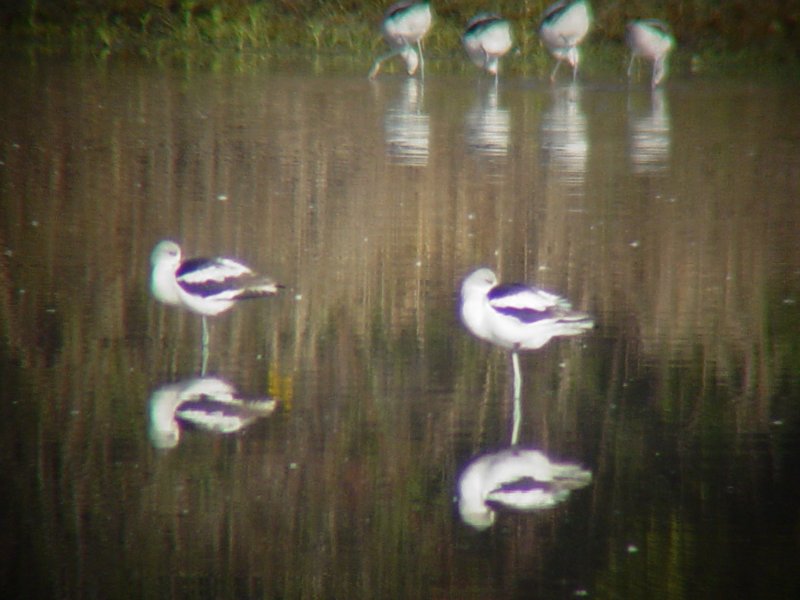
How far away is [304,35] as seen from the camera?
28047mm

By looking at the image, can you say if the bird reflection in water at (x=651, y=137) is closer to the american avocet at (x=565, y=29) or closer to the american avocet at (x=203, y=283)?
the american avocet at (x=565, y=29)

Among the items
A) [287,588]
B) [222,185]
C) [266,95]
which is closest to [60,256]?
[222,185]

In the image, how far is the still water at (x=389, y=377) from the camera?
5.24 m

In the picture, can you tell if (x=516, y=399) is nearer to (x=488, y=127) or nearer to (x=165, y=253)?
Result: (x=165, y=253)

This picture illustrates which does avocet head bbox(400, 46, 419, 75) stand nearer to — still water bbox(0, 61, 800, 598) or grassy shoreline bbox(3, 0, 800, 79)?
grassy shoreline bbox(3, 0, 800, 79)

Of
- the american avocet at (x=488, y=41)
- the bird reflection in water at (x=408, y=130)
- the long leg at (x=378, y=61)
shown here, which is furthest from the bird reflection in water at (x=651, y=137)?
the long leg at (x=378, y=61)

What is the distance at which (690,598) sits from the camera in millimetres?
4953

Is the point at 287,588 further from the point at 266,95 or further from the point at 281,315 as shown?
the point at 266,95

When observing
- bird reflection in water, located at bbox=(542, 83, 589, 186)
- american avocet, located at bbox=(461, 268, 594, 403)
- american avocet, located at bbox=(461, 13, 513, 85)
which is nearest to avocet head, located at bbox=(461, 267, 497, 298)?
american avocet, located at bbox=(461, 268, 594, 403)

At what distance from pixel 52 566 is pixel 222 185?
7.97 metres

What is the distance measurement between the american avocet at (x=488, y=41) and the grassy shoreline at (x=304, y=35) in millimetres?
2149

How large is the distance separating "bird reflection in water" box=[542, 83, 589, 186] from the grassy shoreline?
624cm

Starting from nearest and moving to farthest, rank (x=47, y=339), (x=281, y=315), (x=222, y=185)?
1. (x=47, y=339)
2. (x=281, y=315)
3. (x=222, y=185)

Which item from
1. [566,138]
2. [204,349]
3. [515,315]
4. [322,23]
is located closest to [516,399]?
[515,315]
